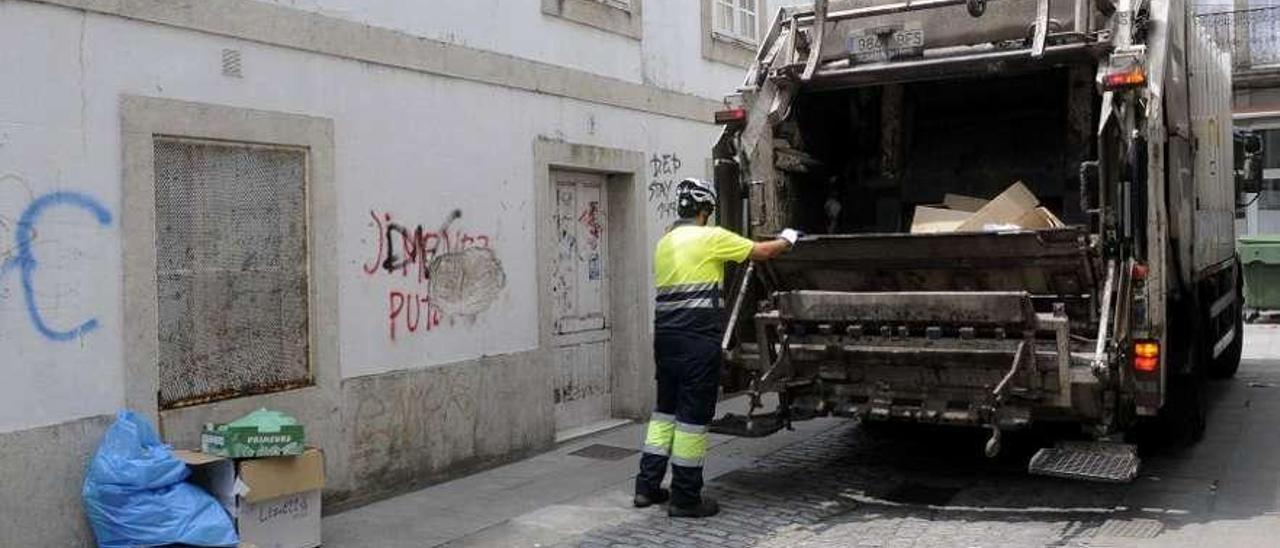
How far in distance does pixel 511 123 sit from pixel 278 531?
3.12 metres

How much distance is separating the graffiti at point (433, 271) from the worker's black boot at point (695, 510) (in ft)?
5.97

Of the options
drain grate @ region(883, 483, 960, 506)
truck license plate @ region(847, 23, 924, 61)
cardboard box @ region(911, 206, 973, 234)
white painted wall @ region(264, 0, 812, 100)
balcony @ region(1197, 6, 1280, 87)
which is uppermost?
balcony @ region(1197, 6, 1280, 87)

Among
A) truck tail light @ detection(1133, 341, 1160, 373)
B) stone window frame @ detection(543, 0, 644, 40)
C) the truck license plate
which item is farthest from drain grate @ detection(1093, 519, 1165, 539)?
stone window frame @ detection(543, 0, 644, 40)

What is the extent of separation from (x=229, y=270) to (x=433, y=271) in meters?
1.38

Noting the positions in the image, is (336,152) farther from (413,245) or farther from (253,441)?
(253,441)

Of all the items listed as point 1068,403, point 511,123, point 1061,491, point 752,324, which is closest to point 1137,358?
point 1068,403

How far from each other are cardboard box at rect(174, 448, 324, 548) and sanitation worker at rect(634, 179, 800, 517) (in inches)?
66.6

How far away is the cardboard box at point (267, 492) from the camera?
197 inches

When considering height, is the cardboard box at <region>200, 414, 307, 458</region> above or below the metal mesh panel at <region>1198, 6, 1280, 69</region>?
below

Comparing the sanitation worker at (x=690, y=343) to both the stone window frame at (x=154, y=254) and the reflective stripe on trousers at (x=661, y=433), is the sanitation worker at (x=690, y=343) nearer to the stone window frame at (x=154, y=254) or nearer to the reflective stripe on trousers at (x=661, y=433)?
the reflective stripe on trousers at (x=661, y=433)

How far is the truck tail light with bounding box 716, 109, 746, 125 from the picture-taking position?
21.2 feet

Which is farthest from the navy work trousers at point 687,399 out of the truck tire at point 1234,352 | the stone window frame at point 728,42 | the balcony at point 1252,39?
the balcony at point 1252,39

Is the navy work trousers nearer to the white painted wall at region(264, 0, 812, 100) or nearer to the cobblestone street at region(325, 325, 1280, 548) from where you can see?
the cobblestone street at region(325, 325, 1280, 548)

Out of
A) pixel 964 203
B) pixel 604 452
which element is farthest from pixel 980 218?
pixel 604 452
